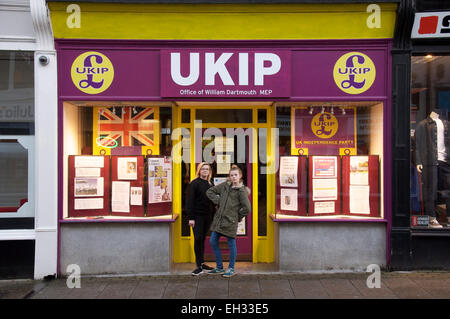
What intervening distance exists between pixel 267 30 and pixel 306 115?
1.74 m

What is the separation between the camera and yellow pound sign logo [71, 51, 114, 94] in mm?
6969

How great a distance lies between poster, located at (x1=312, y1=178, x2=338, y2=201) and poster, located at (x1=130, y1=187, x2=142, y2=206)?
127 inches

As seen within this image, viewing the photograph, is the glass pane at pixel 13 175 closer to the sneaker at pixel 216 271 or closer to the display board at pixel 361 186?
the sneaker at pixel 216 271

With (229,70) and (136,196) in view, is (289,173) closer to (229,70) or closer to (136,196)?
(229,70)

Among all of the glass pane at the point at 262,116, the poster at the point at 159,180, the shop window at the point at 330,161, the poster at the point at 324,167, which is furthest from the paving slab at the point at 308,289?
the glass pane at the point at 262,116

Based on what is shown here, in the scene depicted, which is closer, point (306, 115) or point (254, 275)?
point (254, 275)

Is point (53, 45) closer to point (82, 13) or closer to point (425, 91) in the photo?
point (82, 13)

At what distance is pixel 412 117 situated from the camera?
7.21 metres

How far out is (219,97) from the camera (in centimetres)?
705

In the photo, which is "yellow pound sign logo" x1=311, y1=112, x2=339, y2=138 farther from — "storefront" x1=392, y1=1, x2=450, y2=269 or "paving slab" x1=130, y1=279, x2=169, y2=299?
"paving slab" x1=130, y1=279, x2=169, y2=299

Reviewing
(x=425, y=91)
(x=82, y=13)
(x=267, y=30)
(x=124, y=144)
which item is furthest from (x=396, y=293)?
(x=82, y=13)

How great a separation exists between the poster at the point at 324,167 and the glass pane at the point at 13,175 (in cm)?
524

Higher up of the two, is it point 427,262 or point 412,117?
point 412,117
